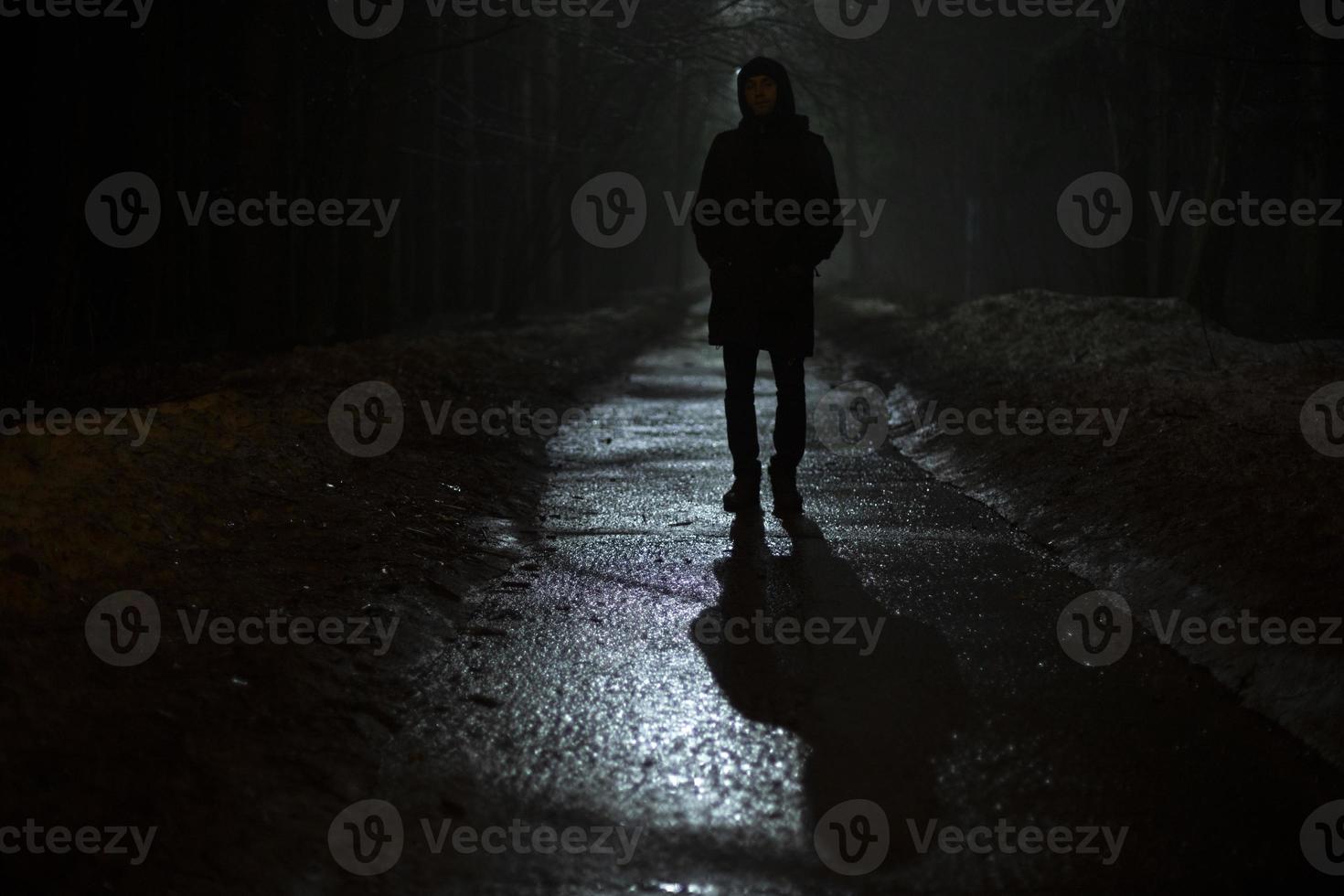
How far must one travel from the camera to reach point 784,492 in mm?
6328

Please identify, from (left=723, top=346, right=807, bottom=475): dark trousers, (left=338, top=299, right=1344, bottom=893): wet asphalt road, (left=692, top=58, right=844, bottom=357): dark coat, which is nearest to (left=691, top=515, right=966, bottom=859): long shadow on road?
(left=338, top=299, right=1344, bottom=893): wet asphalt road

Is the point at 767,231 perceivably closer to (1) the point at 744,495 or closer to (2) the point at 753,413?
(2) the point at 753,413

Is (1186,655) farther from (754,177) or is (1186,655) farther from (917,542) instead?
(754,177)

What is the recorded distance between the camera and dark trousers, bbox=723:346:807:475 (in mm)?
6367

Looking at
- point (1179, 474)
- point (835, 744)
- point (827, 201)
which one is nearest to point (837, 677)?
point (835, 744)

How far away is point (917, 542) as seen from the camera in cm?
564

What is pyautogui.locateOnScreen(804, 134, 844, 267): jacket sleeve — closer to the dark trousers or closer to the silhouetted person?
the silhouetted person

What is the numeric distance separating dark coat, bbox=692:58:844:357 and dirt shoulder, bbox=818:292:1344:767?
1541mm

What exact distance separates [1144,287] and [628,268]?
23747 millimetres

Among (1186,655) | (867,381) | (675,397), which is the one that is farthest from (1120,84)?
(1186,655)

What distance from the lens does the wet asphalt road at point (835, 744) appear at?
2.78 m

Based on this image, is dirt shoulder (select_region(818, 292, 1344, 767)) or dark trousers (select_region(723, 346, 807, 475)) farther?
dark trousers (select_region(723, 346, 807, 475))

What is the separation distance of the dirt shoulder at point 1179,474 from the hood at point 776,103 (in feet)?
7.43

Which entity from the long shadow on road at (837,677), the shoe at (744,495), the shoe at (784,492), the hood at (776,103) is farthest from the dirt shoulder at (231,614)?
the hood at (776,103)
